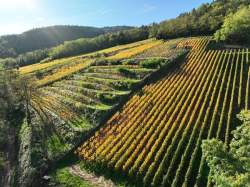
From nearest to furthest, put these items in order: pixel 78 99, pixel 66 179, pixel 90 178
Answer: pixel 90 178 < pixel 66 179 < pixel 78 99

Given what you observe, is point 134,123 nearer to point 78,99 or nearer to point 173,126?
point 173,126

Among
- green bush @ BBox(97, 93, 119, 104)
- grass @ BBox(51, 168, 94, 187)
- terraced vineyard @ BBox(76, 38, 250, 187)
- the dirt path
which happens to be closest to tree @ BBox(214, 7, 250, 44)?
terraced vineyard @ BBox(76, 38, 250, 187)

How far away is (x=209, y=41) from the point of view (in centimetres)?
7931

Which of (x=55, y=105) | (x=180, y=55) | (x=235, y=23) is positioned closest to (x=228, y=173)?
(x=55, y=105)

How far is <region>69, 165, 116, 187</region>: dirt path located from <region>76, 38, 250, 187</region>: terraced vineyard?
155 cm

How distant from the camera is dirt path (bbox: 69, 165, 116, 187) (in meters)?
31.3

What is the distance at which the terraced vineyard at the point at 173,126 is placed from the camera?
31.3m

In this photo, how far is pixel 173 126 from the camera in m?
38.4

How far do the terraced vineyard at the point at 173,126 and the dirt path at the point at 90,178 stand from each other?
1548 millimetres

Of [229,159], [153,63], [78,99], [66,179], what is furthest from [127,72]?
[229,159]

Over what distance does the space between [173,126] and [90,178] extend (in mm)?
12102

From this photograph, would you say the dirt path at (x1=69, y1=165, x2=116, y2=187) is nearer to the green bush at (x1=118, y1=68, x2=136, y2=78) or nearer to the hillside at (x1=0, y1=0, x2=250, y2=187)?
the hillside at (x1=0, y1=0, x2=250, y2=187)

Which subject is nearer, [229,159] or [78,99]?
[229,159]

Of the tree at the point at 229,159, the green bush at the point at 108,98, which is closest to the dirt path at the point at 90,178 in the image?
the tree at the point at 229,159
